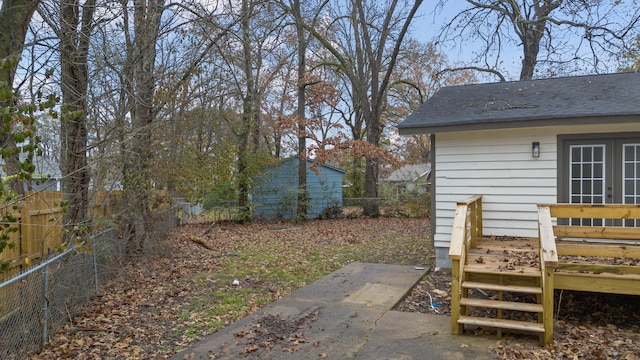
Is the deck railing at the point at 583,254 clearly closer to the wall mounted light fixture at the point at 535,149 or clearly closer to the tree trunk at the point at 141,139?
the wall mounted light fixture at the point at 535,149

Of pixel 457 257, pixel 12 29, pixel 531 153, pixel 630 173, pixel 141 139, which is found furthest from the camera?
pixel 141 139

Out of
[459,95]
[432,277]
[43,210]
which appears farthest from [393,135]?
[43,210]

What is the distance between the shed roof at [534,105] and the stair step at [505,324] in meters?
3.66

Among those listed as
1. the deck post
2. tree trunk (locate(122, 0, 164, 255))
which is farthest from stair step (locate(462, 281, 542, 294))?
tree trunk (locate(122, 0, 164, 255))

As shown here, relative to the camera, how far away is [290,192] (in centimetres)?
1812

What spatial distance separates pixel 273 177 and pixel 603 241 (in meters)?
13.3

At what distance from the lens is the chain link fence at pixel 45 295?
164 inches

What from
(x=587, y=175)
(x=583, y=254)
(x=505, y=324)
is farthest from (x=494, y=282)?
(x=587, y=175)

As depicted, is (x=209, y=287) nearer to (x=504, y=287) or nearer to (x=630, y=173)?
(x=504, y=287)

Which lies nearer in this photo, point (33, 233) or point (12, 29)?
point (12, 29)

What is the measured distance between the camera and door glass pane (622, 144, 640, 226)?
6.97 m

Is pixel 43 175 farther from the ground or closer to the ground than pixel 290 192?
farther from the ground

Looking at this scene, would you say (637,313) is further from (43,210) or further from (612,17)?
(612,17)

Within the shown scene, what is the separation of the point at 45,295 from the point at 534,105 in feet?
25.6
